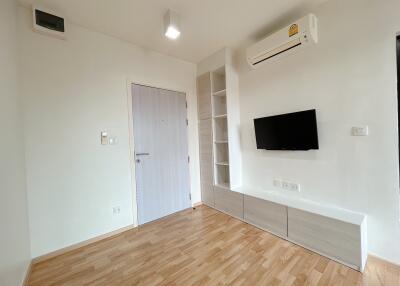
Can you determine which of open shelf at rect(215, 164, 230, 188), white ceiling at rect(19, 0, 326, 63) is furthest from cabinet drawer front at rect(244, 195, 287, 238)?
white ceiling at rect(19, 0, 326, 63)

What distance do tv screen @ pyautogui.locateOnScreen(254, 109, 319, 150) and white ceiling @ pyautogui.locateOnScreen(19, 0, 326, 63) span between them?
1232 mm

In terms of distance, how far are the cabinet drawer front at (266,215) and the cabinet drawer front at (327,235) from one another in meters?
0.09

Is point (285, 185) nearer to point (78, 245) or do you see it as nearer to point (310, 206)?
point (310, 206)

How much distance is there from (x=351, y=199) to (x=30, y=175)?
3.48 metres

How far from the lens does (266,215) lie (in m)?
2.42

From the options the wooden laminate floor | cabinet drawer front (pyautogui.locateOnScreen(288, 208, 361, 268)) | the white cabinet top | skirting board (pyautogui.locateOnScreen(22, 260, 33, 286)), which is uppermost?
the white cabinet top

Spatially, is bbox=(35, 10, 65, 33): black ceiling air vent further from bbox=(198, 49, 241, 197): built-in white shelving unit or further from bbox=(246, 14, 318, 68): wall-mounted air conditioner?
bbox=(246, 14, 318, 68): wall-mounted air conditioner

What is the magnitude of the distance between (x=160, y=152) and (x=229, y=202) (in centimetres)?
141

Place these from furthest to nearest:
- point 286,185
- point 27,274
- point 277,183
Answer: point 277,183
point 286,185
point 27,274

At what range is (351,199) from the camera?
1.94 meters

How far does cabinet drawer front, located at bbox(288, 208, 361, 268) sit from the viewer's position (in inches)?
66.5

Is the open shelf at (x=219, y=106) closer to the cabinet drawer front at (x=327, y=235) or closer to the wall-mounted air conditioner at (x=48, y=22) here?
the cabinet drawer front at (x=327, y=235)

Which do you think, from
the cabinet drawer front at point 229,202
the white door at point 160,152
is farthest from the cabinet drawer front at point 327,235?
the white door at point 160,152

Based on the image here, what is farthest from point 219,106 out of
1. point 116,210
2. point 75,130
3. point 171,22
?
point 116,210
